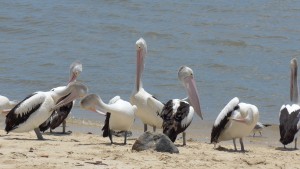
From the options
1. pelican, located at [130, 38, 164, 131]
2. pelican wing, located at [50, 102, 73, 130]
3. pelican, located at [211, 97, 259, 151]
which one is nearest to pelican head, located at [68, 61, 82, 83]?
pelican wing, located at [50, 102, 73, 130]

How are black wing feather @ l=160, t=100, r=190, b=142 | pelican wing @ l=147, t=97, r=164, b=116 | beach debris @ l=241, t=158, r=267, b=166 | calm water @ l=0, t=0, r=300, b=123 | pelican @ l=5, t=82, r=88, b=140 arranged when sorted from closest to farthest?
1. beach debris @ l=241, t=158, r=267, b=166
2. pelican @ l=5, t=82, r=88, b=140
3. black wing feather @ l=160, t=100, r=190, b=142
4. pelican wing @ l=147, t=97, r=164, b=116
5. calm water @ l=0, t=0, r=300, b=123

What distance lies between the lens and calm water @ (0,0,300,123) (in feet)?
49.0

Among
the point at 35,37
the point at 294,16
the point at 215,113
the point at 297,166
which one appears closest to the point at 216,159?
the point at 297,166

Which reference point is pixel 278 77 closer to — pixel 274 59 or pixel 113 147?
pixel 274 59

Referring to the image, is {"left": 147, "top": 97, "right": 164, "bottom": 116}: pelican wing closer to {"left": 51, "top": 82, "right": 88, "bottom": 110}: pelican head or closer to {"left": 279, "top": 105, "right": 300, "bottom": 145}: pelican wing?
{"left": 51, "top": 82, "right": 88, "bottom": 110}: pelican head

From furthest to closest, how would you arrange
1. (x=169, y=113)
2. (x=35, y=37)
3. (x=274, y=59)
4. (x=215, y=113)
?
(x=35, y=37)
(x=274, y=59)
(x=215, y=113)
(x=169, y=113)

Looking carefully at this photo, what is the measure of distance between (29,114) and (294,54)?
963 cm

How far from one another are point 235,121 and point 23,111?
8.75 ft

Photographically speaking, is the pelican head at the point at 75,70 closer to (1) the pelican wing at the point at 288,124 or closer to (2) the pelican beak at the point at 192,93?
(2) the pelican beak at the point at 192,93

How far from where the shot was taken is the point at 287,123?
1084 cm

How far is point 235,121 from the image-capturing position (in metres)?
10.1

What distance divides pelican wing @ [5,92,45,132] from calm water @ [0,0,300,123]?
3283 millimetres

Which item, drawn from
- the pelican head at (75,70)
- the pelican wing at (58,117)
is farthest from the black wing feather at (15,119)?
the pelican head at (75,70)

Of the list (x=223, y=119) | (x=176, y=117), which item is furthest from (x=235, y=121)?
(x=176, y=117)
